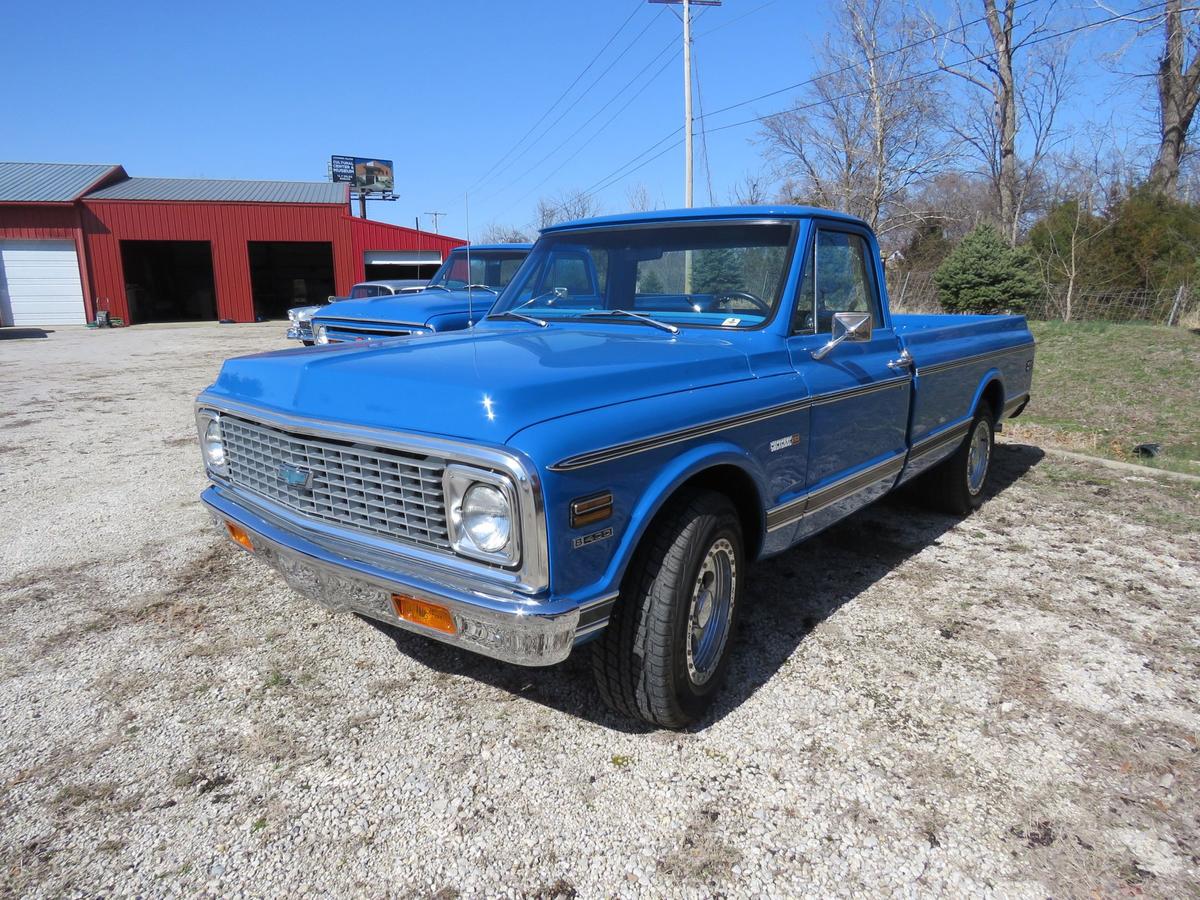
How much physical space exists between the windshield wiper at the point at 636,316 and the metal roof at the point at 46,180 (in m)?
29.2

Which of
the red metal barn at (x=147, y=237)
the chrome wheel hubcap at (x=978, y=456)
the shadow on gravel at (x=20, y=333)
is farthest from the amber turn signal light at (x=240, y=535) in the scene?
the shadow on gravel at (x=20, y=333)

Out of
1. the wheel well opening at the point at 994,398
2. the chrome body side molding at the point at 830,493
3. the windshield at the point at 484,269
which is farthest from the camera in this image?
the windshield at the point at 484,269

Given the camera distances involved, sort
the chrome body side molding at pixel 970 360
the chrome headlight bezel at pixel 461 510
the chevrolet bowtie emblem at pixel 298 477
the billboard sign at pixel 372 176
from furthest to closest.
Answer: the billboard sign at pixel 372 176 < the chrome body side molding at pixel 970 360 < the chevrolet bowtie emblem at pixel 298 477 < the chrome headlight bezel at pixel 461 510

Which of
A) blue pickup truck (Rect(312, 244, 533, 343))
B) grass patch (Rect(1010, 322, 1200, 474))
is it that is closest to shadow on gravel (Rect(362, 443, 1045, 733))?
grass patch (Rect(1010, 322, 1200, 474))

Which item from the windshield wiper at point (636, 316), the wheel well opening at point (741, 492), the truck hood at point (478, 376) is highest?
the windshield wiper at point (636, 316)

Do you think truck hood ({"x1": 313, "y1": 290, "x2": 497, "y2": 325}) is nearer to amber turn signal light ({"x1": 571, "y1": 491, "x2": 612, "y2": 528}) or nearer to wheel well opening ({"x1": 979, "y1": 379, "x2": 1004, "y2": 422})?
wheel well opening ({"x1": 979, "y1": 379, "x2": 1004, "y2": 422})

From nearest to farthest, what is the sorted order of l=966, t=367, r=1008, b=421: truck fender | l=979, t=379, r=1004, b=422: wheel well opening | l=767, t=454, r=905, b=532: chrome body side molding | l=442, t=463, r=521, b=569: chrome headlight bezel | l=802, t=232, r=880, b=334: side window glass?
l=442, t=463, r=521, b=569: chrome headlight bezel, l=767, t=454, r=905, b=532: chrome body side molding, l=802, t=232, r=880, b=334: side window glass, l=966, t=367, r=1008, b=421: truck fender, l=979, t=379, r=1004, b=422: wheel well opening

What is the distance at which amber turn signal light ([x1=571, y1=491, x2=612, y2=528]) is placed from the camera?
86.5 inches

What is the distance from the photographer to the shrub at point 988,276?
55.3 ft

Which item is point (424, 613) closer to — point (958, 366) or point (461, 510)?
point (461, 510)

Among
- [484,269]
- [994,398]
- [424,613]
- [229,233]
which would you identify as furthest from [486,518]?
[229,233]

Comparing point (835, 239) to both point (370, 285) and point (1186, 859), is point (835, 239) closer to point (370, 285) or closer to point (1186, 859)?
point (1186, 859)

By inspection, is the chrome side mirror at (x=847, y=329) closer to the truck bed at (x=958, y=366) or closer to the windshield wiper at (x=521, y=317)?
the truck bed at (x=958, y=366)

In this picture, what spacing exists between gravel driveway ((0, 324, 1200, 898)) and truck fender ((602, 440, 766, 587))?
80 centimetres
